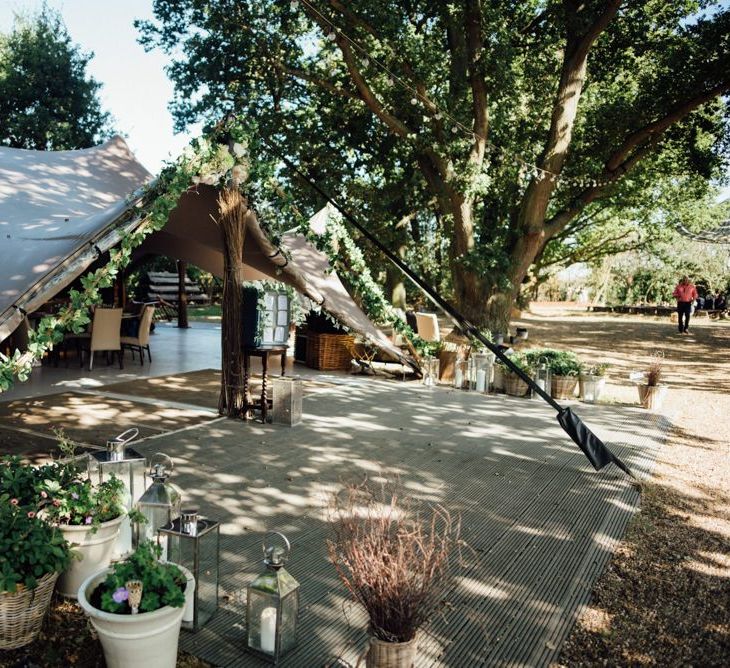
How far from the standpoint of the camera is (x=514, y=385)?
8359 millimetres

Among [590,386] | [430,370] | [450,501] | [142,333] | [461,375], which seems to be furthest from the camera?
[142,333]

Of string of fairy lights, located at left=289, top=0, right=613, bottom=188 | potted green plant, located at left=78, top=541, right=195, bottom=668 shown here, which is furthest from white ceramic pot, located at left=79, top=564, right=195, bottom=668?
string of fairy lights, located at left=289, top=0, right=613, bottom=188

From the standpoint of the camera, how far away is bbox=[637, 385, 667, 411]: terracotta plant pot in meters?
7.61

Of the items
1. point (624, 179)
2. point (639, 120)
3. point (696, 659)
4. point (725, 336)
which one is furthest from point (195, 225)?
point (725, 336)

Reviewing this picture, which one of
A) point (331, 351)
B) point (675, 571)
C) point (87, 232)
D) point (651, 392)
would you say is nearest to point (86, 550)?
point (675, 571)

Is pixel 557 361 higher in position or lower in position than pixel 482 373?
higher

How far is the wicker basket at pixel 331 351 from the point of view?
10.0m

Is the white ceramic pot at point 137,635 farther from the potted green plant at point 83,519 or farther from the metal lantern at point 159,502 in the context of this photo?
the metal lantern at point 159,502

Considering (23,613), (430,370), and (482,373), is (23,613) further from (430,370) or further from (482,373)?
(430,370)

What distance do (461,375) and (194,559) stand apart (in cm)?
656

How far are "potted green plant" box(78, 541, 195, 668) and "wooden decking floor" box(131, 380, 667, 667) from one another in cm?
35

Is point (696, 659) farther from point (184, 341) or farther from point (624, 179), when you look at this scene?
point (624, 179)

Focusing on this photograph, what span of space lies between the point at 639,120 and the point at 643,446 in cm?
722

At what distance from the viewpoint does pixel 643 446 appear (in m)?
5.90
